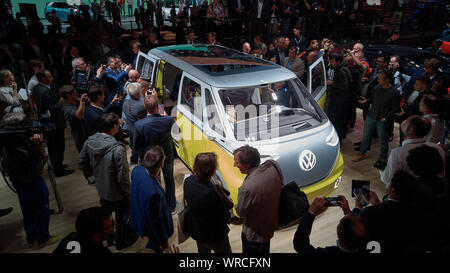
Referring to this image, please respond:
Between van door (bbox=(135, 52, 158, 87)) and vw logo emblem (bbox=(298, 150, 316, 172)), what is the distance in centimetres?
302

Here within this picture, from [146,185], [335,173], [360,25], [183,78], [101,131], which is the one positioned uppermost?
[360,25]

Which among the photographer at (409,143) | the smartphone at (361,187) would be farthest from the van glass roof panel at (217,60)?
the smartphone at (361,187)

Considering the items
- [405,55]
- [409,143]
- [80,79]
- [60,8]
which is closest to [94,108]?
[80,79]

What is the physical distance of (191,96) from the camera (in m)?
4.51

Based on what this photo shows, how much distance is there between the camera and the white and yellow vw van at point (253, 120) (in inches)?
141

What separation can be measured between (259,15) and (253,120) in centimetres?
797

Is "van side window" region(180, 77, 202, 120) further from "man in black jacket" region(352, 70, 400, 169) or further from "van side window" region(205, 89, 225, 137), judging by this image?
"man in black jacket" region(352, 70, 400, 169)

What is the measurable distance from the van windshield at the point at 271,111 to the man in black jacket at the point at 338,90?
3.44ft

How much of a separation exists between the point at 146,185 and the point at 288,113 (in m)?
2.46

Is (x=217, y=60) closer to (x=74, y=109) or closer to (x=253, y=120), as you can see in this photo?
(x=253, y=120)
